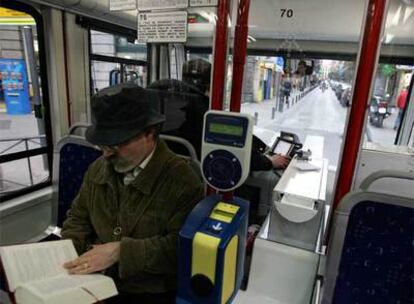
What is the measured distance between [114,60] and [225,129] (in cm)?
254

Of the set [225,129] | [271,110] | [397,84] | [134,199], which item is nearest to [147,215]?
[134,199]

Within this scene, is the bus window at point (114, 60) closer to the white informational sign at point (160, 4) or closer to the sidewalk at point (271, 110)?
the white informational sign at point (160, 4)

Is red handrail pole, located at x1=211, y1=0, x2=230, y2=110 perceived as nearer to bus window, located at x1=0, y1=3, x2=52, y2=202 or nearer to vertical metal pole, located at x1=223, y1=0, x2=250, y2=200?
vertical metal pole, located at x1=223, y1=0, x2=250, y2=200

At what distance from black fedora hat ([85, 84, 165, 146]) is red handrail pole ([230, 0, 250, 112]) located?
0.75 metres

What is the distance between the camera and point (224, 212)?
3.43ft

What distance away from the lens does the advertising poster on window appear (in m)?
2.49

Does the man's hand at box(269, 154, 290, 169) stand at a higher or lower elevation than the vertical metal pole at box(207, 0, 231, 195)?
lower

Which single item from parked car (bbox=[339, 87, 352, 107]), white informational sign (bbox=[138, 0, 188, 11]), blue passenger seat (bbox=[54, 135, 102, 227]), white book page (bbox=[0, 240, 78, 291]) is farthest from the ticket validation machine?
blue passenger seat (bbox=[54, 135, 102, 227])

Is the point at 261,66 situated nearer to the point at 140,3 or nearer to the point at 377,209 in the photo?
the point at 140,3

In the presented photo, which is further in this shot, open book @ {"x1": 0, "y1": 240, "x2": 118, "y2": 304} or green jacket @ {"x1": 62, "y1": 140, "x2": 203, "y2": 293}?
green jacket @ {"x1": 62, "y1": 140, "x2": 203, "y2": 293}

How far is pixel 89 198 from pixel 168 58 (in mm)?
1640

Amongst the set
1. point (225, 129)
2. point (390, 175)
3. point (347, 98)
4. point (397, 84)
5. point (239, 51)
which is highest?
point (239, 51)

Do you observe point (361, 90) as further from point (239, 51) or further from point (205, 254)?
point (205, 254)

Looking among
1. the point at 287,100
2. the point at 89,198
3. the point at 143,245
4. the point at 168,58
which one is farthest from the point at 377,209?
the point at 287,100
